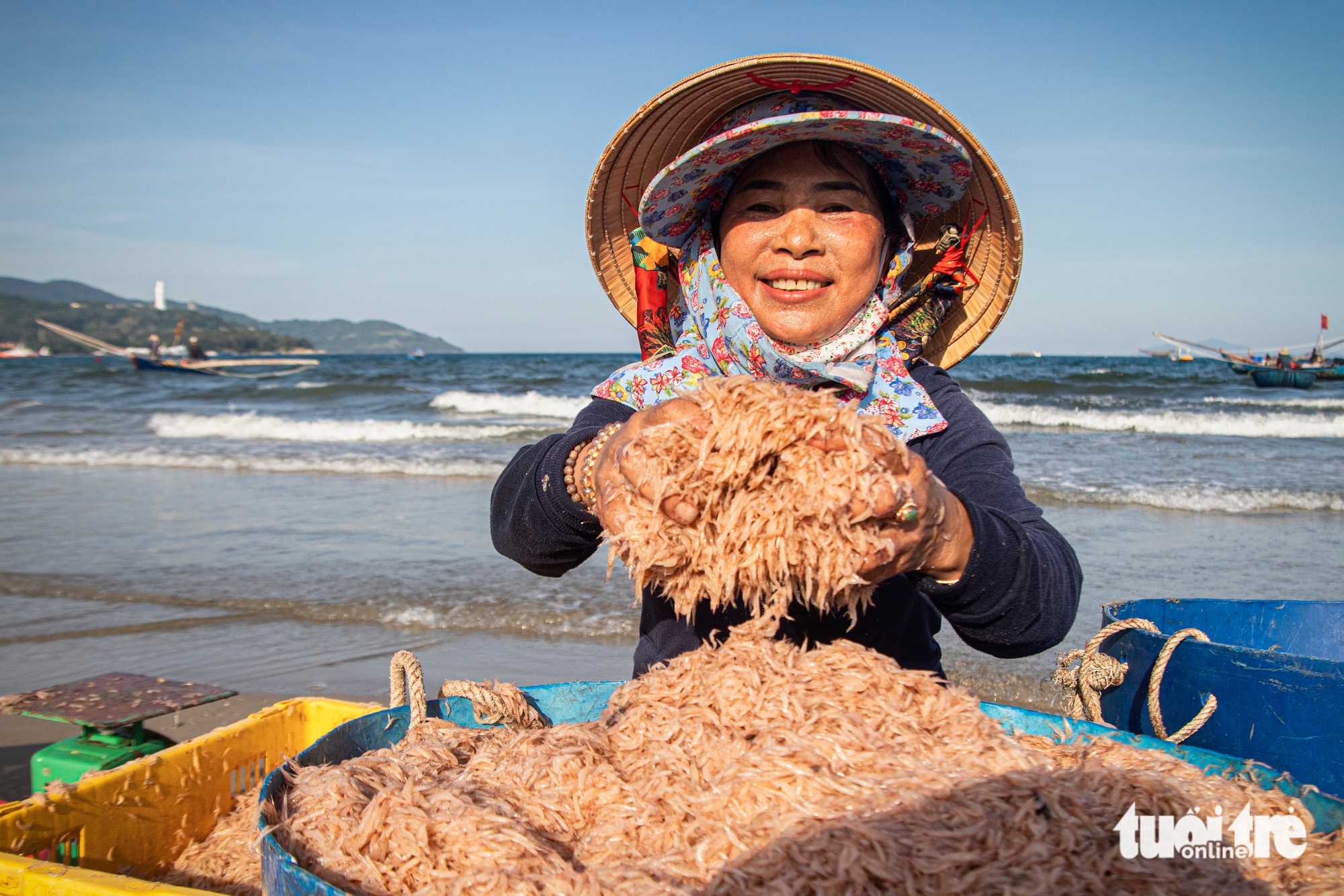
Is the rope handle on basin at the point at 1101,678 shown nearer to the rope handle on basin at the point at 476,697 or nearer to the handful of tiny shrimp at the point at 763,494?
the handful of tiny shrimp at the point at 763,494

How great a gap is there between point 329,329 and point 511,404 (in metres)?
127

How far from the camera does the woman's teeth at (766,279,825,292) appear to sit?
192 cm

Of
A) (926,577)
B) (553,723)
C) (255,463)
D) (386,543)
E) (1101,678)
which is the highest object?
(926,577)

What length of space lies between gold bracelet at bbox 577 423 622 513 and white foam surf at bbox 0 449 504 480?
1038 centimetres

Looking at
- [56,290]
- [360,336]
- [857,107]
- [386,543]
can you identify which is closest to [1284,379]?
[386,543]

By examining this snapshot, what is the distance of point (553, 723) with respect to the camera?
85.2 inches

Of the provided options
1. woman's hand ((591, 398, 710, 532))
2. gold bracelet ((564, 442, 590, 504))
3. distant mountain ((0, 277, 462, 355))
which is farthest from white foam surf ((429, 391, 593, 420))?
distant mountain ((0, 277, 462, 355))

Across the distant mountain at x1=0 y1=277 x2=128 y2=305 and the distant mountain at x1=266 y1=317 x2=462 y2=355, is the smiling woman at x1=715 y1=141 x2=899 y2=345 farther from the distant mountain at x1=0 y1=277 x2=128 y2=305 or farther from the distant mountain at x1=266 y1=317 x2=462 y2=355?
the distant mountain at x1=0 y1=277 x2=128 y2=305

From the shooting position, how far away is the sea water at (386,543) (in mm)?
5090

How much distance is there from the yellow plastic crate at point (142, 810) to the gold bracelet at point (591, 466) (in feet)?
3.23

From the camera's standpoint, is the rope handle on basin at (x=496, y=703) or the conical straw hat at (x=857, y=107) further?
the conical straw hat at (x=857, y=107)

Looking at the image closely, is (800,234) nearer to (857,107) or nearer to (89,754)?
(857,107)

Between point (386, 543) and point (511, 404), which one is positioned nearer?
point (386, 543)

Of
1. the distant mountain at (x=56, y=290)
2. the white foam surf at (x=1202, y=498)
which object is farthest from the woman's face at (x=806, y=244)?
the distant mountain at (x=56, y=290)
